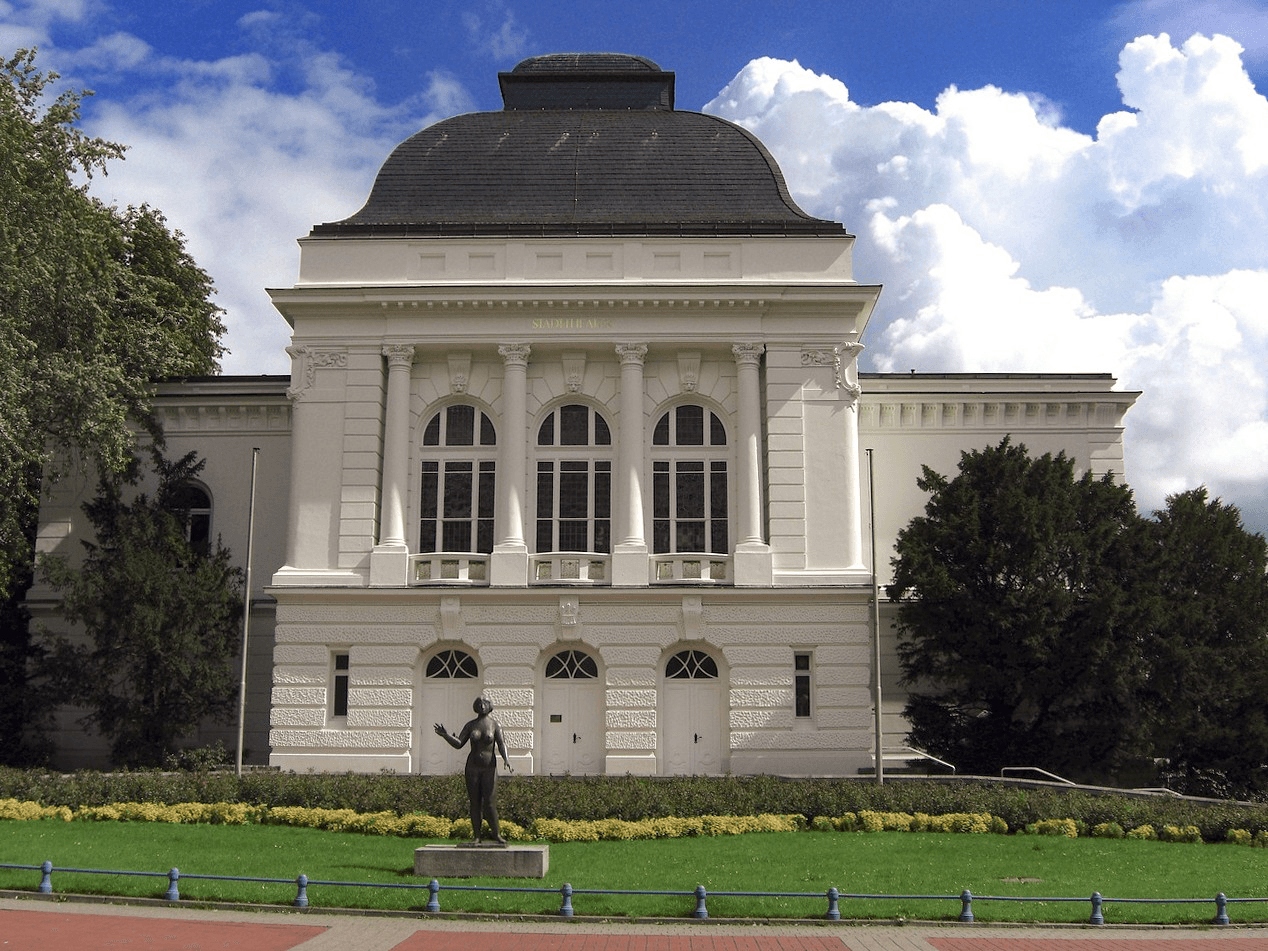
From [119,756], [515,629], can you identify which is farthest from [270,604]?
[515,629]

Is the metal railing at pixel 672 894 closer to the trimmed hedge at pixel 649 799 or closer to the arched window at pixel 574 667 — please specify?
the trimmed hedge at pixel 649 799

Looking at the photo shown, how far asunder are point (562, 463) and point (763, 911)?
20.8 m

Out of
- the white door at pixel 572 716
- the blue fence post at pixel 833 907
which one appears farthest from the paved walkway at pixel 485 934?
the white door at pixel 572 716

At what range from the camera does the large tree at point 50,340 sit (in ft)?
108

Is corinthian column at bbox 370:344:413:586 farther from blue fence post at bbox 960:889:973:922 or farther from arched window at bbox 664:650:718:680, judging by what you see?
blue fence post at bbox 960:889:973:922

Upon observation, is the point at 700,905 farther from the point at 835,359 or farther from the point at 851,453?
the point at 835,359

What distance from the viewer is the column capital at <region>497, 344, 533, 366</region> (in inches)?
1432

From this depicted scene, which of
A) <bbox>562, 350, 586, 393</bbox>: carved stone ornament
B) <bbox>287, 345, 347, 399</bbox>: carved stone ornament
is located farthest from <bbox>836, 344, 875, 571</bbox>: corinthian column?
<bbox>287, 345, 347, 399</bbox>: carved stone ornament

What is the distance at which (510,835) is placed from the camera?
76.5 ft

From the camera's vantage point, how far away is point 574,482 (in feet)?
121

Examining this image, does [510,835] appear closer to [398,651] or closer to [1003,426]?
[398,651]

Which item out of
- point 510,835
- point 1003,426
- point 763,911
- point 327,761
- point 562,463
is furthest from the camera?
point 1003,426

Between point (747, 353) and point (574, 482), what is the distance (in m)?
6.21

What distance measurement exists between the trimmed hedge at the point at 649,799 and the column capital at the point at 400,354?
13.0m
